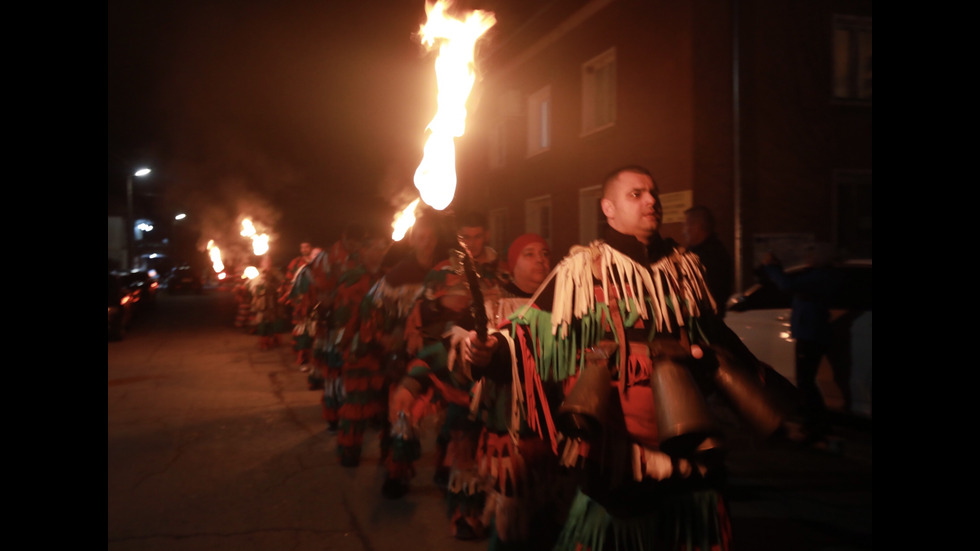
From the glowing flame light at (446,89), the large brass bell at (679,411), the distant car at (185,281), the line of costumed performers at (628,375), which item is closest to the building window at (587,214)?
the line of costumed performers at (628,375)

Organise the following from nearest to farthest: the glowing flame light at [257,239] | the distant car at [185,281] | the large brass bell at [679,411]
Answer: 1. the large brass bell at [679,411]
2. the glowing flame light at [257,239]
3. the distant car at [185,281]

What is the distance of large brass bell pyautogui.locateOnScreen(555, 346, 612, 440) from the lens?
2021mm

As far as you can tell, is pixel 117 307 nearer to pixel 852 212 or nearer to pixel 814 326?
pixel 814 326

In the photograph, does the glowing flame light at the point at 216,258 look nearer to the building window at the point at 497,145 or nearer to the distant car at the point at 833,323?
the building window at the point at 497,145

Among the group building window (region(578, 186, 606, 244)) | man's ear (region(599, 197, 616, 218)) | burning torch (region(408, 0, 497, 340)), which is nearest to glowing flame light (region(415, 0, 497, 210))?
burning torch (region(408, 0, 497, 340))

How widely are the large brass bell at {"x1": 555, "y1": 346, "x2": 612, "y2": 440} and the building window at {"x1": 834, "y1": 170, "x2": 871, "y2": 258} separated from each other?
10.7m

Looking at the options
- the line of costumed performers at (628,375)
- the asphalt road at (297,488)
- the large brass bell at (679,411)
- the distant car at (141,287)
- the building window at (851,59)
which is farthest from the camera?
the distant car at (141,287)

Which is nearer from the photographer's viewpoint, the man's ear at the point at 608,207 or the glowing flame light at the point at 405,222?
the man's ear at the point at 608,207

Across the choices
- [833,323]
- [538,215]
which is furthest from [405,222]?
[538,215]

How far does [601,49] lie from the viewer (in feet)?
45.8

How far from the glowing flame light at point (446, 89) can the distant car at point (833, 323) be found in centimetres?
501


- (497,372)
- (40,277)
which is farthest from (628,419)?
(40,277)

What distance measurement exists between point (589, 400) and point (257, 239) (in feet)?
49.3

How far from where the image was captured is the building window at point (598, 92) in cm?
1411
